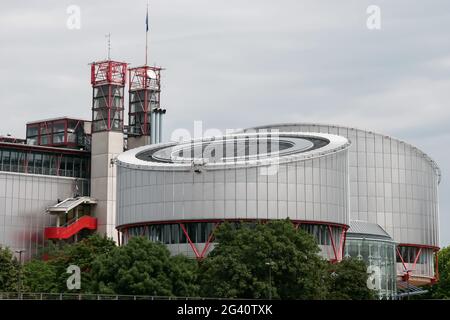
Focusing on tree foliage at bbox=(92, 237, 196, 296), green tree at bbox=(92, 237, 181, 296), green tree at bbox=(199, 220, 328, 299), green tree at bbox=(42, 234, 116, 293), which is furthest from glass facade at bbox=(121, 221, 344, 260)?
green tree at bbox=(199, 220, 328, 299)

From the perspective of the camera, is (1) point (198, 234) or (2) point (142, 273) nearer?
(2) point (142, 273)

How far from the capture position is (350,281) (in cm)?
13812

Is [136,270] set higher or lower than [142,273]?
higher

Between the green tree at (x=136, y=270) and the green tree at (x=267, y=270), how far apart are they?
490 centimetres

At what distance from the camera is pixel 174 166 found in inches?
6417

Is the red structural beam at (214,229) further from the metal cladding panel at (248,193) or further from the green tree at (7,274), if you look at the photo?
the green tree at (7,274)

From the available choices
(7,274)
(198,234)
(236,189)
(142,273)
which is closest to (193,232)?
(198,234)

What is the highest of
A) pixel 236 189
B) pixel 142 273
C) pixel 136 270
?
pixel 236 189

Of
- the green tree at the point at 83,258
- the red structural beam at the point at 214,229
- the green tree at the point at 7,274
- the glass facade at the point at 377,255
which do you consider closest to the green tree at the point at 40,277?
the green tree at the point at 83,258

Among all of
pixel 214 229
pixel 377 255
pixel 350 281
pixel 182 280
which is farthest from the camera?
pixel 377 255

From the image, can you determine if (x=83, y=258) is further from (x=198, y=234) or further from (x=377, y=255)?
(x=377, y=255)

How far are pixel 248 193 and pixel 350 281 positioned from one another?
86.6 feet

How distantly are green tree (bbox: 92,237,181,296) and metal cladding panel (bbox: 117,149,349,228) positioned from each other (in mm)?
27847
